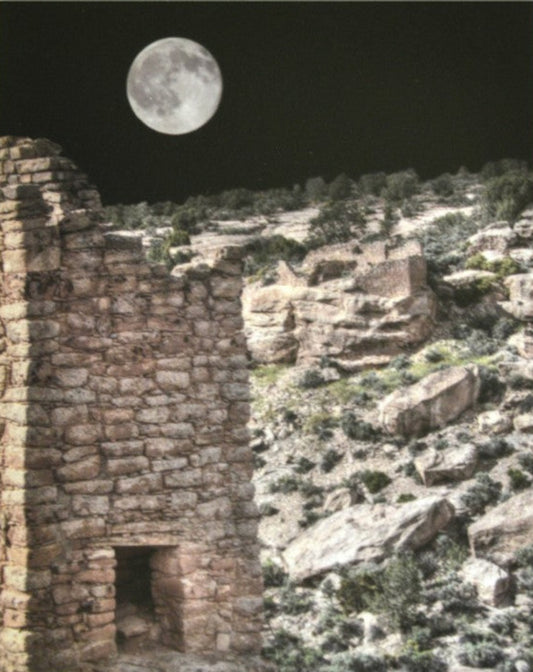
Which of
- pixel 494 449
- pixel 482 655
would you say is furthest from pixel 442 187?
pixel 482 655

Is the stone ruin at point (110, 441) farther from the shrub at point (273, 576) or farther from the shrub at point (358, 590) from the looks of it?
the shrub at point (273, 576)

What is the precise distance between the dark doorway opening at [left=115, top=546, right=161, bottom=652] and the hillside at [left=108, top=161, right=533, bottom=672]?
1179 centimetres

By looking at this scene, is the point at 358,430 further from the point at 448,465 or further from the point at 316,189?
the point at 316,189

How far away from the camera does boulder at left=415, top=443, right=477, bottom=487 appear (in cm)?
3231

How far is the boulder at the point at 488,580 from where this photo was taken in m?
24.3

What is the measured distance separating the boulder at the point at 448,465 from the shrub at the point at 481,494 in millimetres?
992

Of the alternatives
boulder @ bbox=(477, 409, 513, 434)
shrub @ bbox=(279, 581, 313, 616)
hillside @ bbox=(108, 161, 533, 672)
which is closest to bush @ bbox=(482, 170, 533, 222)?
hillside @ bbox=(108, 161, 533, 672)

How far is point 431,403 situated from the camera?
1422 inches

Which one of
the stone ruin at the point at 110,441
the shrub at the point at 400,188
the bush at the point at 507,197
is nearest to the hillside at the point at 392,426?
the bush at the point at 507,197

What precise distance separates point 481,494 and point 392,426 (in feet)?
21.5

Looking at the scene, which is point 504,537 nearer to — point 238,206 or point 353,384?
point 353,384

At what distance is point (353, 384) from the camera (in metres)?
41.3

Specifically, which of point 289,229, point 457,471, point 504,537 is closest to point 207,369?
point 504,537

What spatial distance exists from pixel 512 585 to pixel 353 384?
674 inches
